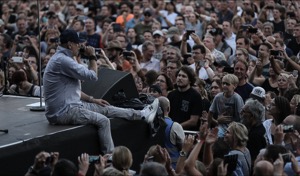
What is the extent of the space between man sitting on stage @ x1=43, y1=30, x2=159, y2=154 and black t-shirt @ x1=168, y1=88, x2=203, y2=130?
66.6 inches

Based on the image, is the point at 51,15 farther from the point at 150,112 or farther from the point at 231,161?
the point at 231,161

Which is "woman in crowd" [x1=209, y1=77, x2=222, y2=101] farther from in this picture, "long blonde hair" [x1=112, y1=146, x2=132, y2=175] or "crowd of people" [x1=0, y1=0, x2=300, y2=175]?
"long blonde hair" [x1=112, y1=146, x2=132, y2=175]

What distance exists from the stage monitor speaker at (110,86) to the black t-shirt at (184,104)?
2.32 ft

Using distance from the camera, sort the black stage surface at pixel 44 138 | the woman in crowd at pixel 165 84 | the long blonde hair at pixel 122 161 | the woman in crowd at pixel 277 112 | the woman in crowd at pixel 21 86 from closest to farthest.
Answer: the long blonde hair at pixel 122 161 < the black stage surface at pixel 44 138 < the woman in crowd at pixel 277 112 < the woman in crowd at pixel 165 84 < the woman in crowd at pixel 21 86

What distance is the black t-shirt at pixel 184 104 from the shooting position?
39.0 feet

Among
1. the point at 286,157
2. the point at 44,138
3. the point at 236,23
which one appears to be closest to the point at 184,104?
the point at 44,138

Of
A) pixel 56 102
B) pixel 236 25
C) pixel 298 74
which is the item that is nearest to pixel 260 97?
pixel 298 74

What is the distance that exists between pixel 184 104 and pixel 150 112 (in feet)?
3.12

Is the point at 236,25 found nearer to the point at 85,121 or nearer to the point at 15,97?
the point at 15,97

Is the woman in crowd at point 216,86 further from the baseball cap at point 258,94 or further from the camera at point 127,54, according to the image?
the camera at point 127,54

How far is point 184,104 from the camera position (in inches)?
472

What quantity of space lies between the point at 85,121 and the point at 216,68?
4.08m

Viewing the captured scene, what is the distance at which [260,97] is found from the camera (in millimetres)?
11625

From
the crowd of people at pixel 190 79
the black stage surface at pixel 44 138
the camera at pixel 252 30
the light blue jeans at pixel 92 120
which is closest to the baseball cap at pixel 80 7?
the crowd of people at pixel 190 79
